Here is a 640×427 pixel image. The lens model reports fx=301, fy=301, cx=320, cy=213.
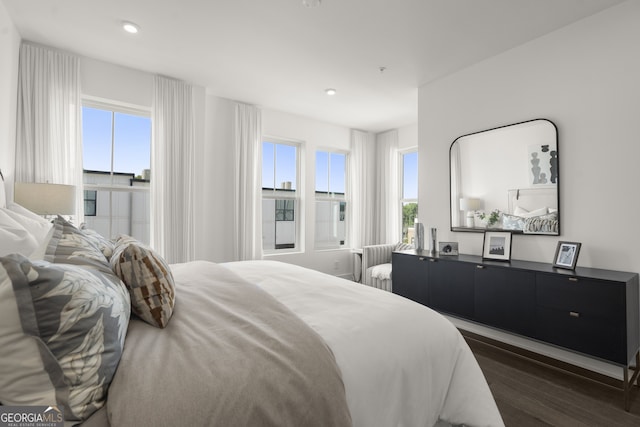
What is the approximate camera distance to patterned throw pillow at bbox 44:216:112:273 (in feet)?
3.13

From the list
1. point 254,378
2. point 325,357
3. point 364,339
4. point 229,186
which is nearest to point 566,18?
point 364,339

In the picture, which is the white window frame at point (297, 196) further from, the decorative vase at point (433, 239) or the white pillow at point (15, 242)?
the white pillow at point (15, 242)

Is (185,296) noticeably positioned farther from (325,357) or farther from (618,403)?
(618,403)

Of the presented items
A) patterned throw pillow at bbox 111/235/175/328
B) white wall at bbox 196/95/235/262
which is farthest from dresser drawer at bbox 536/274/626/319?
white wall at bbox 196/95/235/262

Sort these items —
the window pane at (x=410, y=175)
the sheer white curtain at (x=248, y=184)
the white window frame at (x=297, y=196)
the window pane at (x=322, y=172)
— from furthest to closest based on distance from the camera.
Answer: the window pane at (x=322, y=172)
the window pane at (x=410, y=175)
the white window frame at (x=297, y=196)
the sheer white curtain at (x=248, y=184)

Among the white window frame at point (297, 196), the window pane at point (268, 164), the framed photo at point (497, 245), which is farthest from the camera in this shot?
the white window frame at point (297, 196)

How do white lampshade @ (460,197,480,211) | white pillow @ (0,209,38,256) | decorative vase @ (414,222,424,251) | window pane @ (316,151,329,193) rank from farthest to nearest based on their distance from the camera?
1. window pane @ (316,151,329,193)
2. decorative vase @ (414,222,424,251)
3. white lampshade @ (460,197,480,211)
4. white pillow @ (0,209,38,256)

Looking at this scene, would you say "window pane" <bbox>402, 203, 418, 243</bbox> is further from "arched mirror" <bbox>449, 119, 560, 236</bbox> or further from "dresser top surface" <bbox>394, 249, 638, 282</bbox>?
"dresser top surface" <bbox>394, 249, 638, 282</bbox>

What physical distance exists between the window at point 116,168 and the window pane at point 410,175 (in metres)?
3.91

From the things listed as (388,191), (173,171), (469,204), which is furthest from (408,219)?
(173,171)

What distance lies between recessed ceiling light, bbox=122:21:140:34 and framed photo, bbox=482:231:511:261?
3.63 meters

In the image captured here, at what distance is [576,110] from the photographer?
2.43 meters

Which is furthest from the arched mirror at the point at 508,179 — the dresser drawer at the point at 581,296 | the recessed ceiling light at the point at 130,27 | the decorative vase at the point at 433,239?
the recessed ceiling light at the point at 130,27

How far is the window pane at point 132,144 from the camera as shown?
3445 mm
